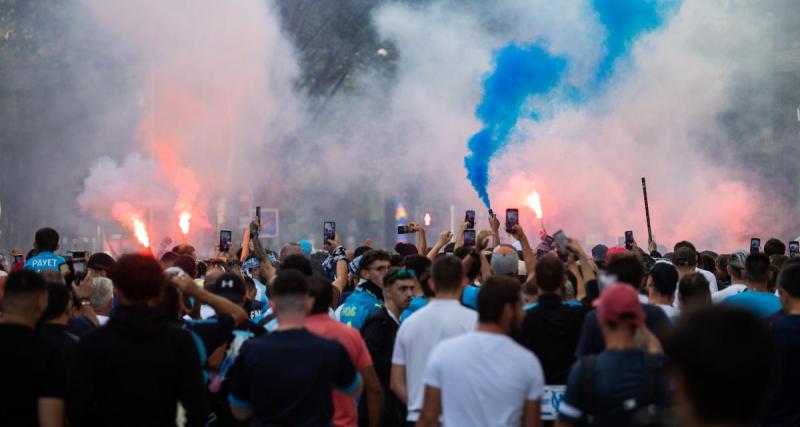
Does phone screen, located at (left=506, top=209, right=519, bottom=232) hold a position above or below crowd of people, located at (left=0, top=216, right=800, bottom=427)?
above

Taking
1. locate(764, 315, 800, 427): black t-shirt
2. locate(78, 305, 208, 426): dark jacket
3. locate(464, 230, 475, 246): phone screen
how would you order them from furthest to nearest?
1. locate(464, 230, 475, 246): phone screen
2. locate(764, 315, 800, 427): black t-shirt
3. locate(78, 305, 208, 426): dark jacket

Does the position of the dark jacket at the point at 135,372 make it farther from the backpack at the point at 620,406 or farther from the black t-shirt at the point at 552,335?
the black t-shirt at the point at 552,335

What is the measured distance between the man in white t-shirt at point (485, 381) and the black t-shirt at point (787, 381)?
1264 millimetres

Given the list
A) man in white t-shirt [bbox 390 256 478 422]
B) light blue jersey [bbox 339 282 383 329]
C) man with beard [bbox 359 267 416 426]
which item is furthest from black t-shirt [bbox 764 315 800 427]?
light blue jersey [bbox 339 282 383 329]

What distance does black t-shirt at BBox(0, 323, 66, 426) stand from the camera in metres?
4.27

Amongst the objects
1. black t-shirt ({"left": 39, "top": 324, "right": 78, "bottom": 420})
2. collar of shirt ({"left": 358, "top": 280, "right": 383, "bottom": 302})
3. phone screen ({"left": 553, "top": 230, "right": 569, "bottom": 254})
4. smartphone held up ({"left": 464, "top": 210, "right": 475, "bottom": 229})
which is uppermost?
smartphone held up ({"left": 464, "top": 210, "right": 475, "bottom": 229})

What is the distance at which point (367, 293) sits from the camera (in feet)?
23.0

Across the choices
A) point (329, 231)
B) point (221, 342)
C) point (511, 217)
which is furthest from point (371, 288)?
point (329, 231)

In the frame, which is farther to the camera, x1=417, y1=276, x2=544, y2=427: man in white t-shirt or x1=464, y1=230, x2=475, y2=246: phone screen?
x1=464, y1=230, x2=475, y2=246: phone screen

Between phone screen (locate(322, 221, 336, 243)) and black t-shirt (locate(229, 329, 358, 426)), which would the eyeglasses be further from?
phone screen (locate(322, 221, 336, 243))

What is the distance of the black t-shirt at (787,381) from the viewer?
4.87 m

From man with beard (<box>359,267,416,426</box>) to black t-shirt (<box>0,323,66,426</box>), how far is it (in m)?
2.25

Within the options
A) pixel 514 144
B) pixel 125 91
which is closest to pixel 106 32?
pixel 125 91

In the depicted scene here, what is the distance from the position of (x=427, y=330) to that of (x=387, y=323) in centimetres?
105
